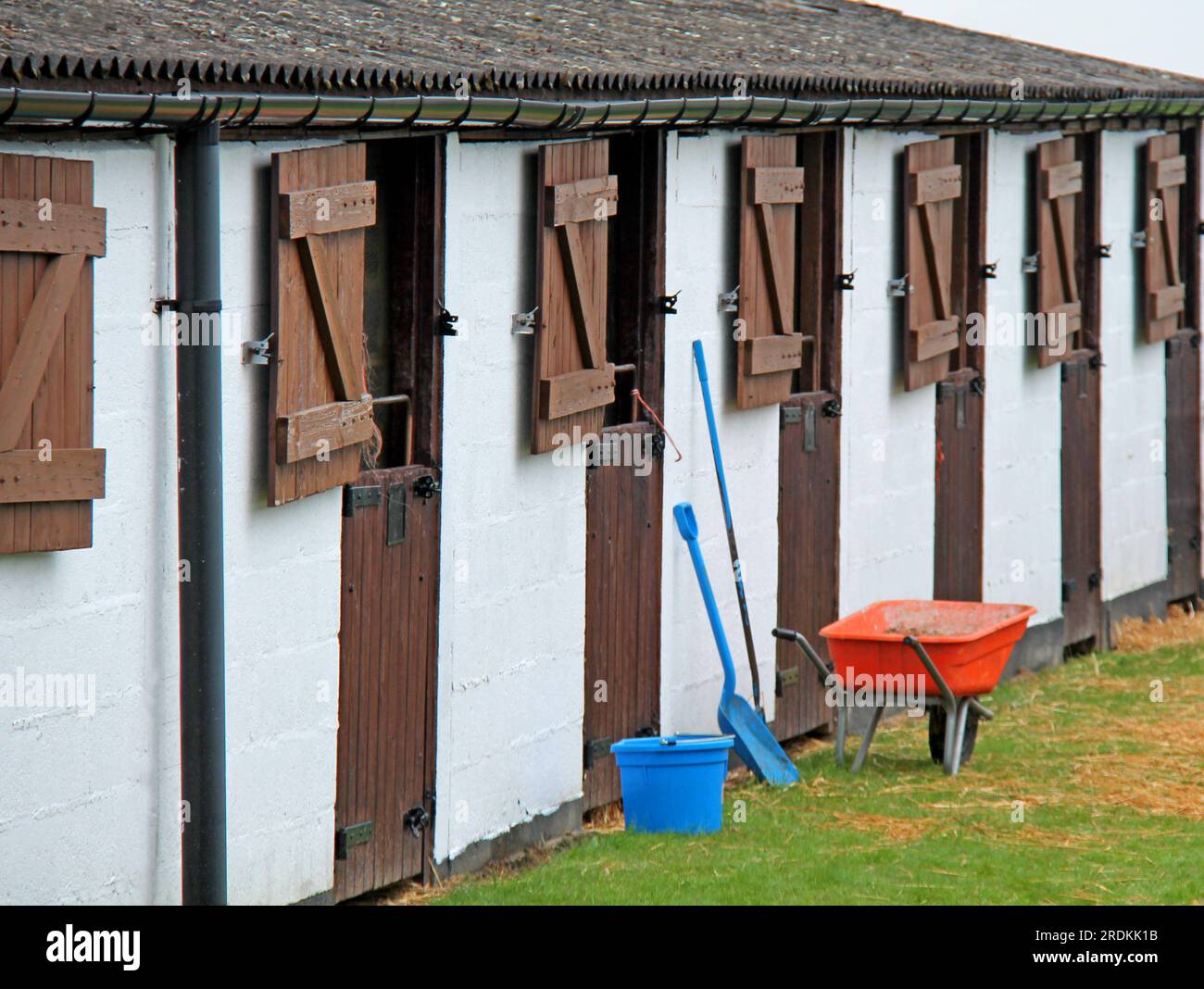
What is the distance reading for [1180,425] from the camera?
54.4ft

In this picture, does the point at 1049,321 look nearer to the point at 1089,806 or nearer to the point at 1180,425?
the point at 1180,425

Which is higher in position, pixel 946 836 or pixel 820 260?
pixel 820 260

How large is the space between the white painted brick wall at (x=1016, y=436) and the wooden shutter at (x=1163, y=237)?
155 cm

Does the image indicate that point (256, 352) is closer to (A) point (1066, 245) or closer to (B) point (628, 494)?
(B) point (628, 494)

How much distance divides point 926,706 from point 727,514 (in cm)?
131

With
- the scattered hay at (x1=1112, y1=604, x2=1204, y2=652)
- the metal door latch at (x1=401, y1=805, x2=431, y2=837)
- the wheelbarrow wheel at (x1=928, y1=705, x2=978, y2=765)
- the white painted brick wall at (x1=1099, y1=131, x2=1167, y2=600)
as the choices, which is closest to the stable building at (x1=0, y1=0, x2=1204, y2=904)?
the metal door latch at (x1=401, y1=805, x2=431, y2=837)

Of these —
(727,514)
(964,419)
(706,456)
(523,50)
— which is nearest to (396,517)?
(523,50)

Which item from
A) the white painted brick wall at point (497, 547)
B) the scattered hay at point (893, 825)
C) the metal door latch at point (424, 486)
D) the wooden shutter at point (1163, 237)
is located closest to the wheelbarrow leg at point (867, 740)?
the scattered hay at point (893, 825)

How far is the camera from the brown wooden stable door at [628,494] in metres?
9.59

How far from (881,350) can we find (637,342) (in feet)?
8.79

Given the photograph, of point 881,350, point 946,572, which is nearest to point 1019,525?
point 946,572

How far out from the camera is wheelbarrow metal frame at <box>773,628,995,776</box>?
10.0 metres

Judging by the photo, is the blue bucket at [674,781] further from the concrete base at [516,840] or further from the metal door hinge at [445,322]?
the metal door hinge at [445,322]

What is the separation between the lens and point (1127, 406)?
15.6 meters
